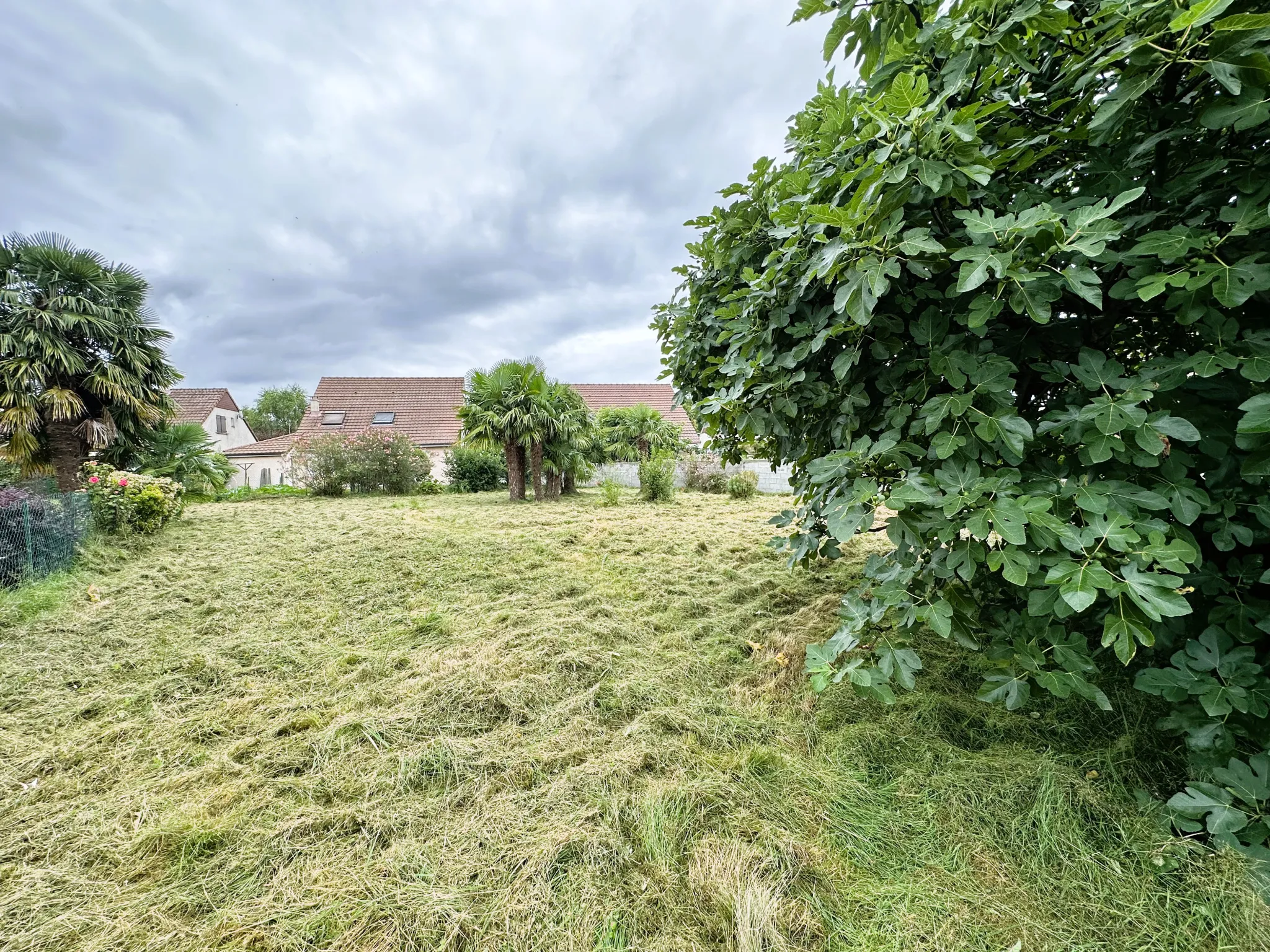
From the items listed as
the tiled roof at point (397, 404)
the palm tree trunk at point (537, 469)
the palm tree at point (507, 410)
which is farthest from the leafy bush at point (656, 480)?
the tiled roof at point (397, 404)

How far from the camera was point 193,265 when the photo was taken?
15984mm

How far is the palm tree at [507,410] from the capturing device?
1014 centimetres

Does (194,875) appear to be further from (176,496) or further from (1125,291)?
(176,496)

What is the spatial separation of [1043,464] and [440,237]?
56.7 feet

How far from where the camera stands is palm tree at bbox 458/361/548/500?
33.3 feet

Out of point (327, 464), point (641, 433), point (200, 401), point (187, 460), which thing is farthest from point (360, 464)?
point (200, 401)

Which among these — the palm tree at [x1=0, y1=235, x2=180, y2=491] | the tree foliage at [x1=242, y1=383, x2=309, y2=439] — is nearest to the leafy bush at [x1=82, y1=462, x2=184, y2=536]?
the palm tree at [x1=0, y1=235, x2=180, y2=491]

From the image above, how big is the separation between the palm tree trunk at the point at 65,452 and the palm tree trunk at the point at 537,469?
7491 mm

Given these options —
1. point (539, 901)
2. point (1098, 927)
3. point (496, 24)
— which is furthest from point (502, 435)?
point (1098, 927)

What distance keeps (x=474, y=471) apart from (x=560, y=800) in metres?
13.8

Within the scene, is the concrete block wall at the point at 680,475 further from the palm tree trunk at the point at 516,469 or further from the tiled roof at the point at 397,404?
the tiled roof at the point at 397,404

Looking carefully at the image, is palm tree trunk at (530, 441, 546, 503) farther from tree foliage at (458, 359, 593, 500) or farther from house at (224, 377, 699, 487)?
house at (224, 377, 699, 487)

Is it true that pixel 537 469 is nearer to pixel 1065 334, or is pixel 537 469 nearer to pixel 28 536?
pixel 28 536

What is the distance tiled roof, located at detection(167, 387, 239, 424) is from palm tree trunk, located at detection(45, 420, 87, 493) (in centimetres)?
1818
